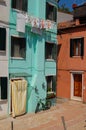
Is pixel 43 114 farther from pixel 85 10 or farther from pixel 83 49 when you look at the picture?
pixel 85 10

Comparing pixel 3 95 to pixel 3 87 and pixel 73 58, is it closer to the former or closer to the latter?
pixel 3 87

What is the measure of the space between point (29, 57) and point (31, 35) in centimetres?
146

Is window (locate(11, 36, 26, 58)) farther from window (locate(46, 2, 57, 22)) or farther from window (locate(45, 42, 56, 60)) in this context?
window (locate(46, 2, 57, 22))

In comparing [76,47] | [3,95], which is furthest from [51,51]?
[3,95]

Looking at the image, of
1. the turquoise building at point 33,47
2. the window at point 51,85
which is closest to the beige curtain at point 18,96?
the turquoise building at point 33,47

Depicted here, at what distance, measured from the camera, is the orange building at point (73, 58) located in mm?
25562

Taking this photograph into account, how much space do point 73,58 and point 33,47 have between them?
599 cm

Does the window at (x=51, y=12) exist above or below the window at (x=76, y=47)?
above

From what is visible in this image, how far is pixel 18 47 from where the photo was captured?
20375mm

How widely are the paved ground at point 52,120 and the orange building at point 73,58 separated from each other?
10.2 ft

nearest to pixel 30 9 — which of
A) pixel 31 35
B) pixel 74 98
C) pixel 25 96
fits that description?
pixel 31 35

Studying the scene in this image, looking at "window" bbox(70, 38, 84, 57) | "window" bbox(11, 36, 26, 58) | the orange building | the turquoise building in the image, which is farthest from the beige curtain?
"window" bbox(70, 38, 84, 57)

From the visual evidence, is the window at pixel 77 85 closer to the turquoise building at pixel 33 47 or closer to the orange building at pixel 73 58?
the orange building at pixel 73 58

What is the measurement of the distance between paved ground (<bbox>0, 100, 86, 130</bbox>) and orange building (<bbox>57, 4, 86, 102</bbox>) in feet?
10.2
